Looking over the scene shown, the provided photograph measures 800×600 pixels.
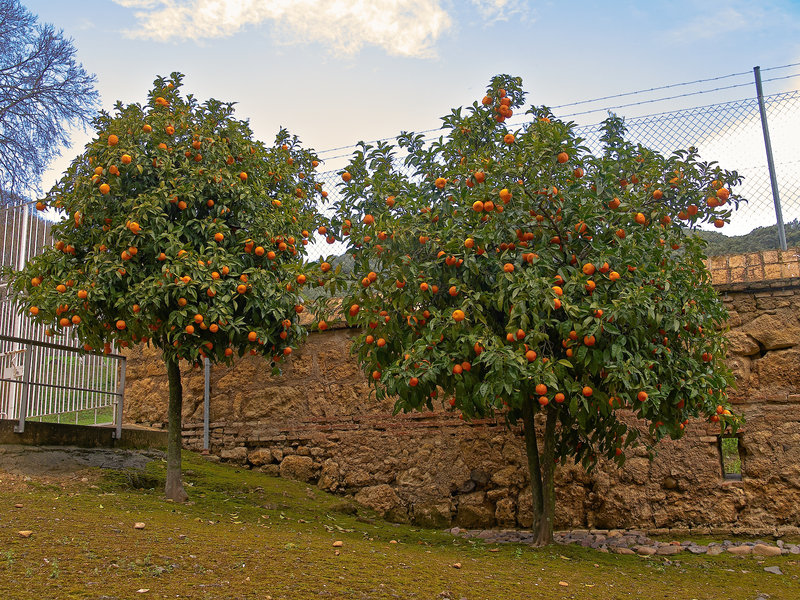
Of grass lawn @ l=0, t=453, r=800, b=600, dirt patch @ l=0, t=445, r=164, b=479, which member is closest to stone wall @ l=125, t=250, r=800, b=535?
grass lawn @ l=0, t=453, r=800, b=600

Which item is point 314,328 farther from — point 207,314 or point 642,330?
point 642,330

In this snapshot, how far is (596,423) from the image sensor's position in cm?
573

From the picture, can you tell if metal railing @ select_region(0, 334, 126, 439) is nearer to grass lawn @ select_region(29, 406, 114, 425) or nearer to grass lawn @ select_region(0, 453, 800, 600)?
Answer: grass lawn @ select_region(29, 406, 114, 425)

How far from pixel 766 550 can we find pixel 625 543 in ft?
3.67

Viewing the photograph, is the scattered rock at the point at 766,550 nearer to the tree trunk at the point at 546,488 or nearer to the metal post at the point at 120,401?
the tree trunk at the point at 546,488

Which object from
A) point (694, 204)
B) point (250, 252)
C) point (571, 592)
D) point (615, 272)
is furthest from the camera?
point (250, 252)

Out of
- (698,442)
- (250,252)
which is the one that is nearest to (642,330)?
(698,442)

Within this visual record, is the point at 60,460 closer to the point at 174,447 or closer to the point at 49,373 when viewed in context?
the point at 174,447

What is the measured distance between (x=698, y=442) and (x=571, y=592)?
9.80 feet

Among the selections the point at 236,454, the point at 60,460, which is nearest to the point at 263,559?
the point at 60,460

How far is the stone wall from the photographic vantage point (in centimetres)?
661

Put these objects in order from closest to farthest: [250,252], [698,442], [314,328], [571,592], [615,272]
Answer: [571,592]
[615,272]
[250,252]
[698,442]
[314,328]

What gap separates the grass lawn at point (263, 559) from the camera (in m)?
3.61

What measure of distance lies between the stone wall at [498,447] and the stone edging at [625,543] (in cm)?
15
